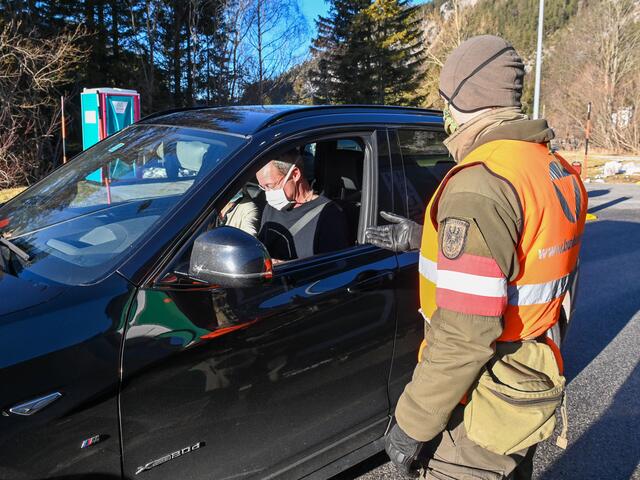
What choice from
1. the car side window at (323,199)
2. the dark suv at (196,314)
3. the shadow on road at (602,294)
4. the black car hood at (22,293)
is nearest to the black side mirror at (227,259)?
the dark suv at (196,314)

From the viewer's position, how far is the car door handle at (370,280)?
219cm

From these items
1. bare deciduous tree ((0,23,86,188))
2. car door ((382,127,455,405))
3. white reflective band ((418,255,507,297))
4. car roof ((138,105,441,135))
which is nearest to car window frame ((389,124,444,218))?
car door ((382,127,455,405))

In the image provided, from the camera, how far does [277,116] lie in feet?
7.31

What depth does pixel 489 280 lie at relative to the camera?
136cm

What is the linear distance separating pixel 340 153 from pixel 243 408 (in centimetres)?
169

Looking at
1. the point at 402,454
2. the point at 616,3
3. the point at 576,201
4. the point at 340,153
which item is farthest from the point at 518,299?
the point at 616,3

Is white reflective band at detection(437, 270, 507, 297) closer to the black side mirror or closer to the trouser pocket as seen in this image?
the trouser pocket

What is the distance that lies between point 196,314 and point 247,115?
3.33 ft

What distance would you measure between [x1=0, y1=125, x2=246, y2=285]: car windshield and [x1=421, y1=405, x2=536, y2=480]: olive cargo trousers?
1.23m

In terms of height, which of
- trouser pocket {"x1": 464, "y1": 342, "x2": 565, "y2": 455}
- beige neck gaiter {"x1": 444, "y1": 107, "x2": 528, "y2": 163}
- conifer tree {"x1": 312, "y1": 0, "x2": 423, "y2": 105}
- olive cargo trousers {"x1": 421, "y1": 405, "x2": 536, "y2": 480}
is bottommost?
olive cargo trousers {"x1": 421, "y1": 405, "x2": 536, "y2": 480}

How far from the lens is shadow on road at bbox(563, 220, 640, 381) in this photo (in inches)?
172

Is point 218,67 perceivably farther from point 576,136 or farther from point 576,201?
point 576,136

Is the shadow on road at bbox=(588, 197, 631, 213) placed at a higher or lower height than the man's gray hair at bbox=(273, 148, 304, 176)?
lower

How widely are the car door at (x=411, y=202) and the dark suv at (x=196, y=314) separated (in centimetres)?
1
